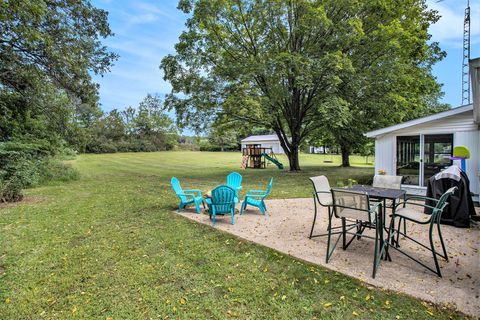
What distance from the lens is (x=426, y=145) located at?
880 centimetres

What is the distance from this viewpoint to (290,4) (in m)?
13.6

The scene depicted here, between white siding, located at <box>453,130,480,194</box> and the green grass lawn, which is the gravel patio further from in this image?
white siding, located at <box>453,130,480,194</box>

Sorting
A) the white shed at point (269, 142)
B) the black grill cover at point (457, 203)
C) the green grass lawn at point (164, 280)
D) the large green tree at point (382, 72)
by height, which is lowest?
the green grass lawn at point (164, 280)

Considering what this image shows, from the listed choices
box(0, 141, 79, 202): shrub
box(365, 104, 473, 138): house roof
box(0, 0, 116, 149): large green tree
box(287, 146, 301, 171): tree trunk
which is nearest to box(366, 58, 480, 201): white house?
box(365, 104, 473, 138): house roof

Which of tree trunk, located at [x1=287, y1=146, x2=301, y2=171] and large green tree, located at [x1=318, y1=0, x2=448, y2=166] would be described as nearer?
large green tree, located at [x1=318, y1=0, x2=448, y2=166]

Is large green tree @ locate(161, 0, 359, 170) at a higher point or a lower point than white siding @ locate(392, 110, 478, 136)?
higher

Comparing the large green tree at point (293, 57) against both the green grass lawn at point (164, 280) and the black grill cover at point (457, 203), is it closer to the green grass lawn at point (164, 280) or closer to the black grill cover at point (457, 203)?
the black grill cover at point (457, 203)

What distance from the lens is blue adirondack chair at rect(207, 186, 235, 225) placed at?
561cm

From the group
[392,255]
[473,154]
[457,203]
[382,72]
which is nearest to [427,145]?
[473,154]

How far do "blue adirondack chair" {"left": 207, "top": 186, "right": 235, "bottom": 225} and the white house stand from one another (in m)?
6.78

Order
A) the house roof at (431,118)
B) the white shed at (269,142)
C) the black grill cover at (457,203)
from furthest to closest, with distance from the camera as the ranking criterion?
the white shed at (269,142) → the house roof at (431,118) → the black grill cover at (457,203)

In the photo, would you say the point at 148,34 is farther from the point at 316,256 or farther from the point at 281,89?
the point at 316,256

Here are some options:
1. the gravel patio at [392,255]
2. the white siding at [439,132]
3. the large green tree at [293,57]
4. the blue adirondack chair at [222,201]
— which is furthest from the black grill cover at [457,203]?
the large green tree at [293,57]

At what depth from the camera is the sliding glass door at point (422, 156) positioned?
844cm
